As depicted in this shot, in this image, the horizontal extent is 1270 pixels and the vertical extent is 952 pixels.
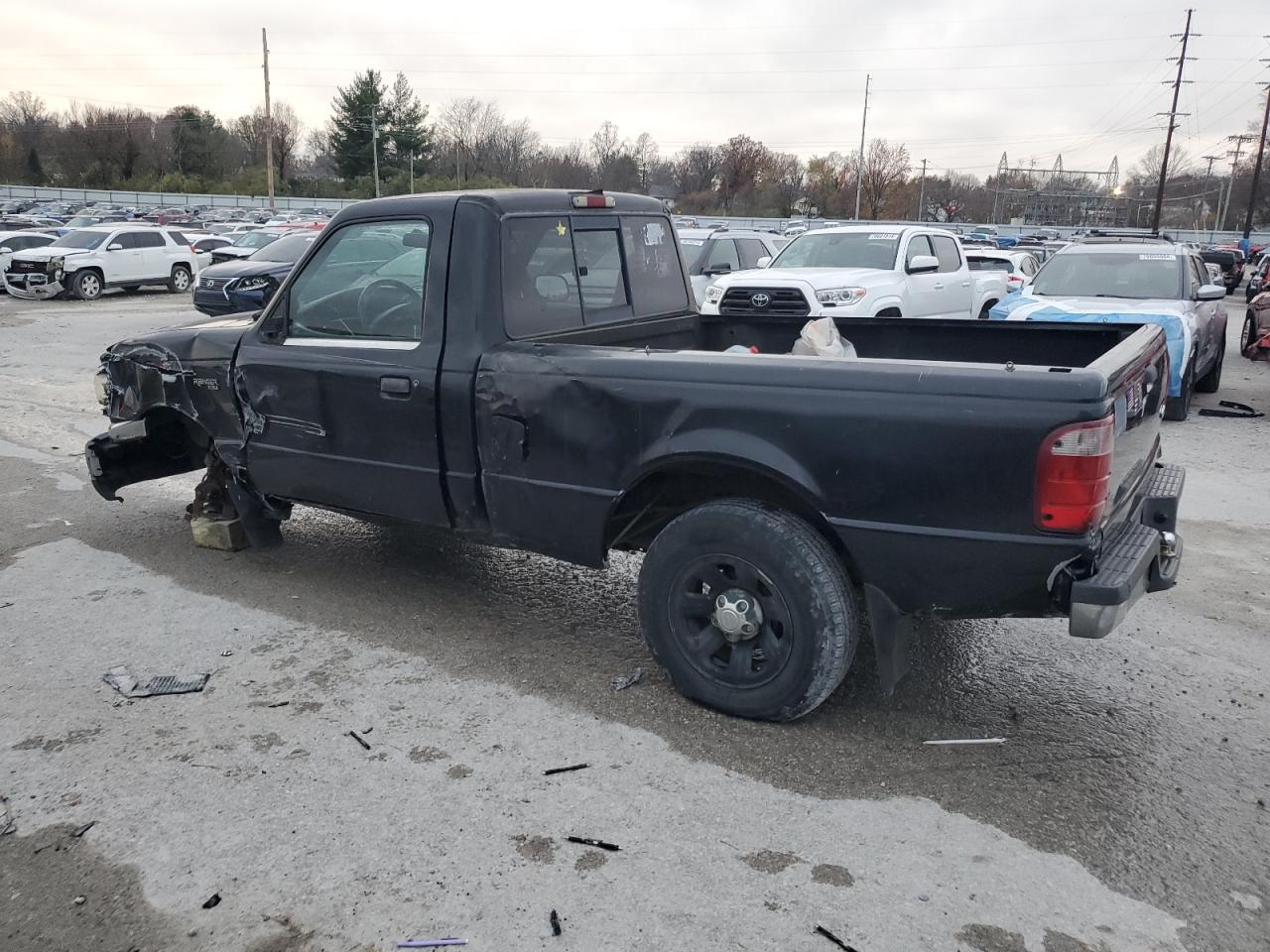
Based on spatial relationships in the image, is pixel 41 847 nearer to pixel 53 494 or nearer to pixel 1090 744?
pixel 1090 744

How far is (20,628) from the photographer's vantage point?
4.76m

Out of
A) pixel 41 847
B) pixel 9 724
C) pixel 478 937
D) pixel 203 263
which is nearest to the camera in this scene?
pixel 478 937

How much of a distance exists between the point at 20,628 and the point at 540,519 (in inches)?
106

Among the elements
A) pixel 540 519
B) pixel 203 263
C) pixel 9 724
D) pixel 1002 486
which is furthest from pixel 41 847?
pixel 203 263

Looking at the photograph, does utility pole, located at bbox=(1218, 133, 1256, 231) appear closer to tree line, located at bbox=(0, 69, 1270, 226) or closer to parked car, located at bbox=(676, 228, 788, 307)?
tree line, located at bbox=(0, 69, 1270, 226)

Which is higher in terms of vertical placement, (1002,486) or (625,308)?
(625,308)

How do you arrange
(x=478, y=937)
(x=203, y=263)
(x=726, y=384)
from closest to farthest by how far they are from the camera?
(x=478, y=937), (x=726, y=384), (x=203, y=263)

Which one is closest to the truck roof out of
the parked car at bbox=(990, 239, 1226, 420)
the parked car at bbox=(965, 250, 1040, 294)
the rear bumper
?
the rear bumper

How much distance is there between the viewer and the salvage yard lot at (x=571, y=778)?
2766 millimetres

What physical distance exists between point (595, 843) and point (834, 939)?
2.59ft

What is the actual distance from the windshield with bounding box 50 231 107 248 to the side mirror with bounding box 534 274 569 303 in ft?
75.1

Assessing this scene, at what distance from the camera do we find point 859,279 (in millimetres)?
11461

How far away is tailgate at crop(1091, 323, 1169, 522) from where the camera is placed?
3.37 metres

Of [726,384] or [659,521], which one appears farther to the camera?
[659,521]
